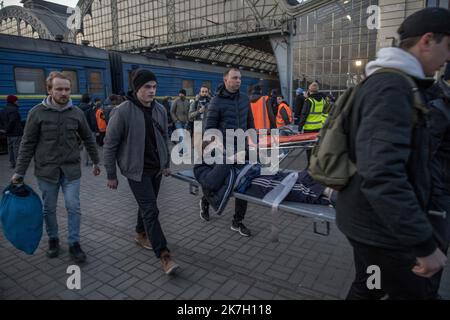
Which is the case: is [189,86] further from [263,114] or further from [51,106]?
[51,106]

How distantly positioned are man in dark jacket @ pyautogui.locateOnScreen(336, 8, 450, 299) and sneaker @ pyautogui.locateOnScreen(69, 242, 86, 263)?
2.89 m

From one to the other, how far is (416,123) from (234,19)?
3353cm

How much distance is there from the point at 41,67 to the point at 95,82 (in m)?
2.08

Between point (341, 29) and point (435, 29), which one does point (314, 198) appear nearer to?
point (435, 29)

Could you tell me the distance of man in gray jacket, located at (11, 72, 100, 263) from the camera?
3.24 m

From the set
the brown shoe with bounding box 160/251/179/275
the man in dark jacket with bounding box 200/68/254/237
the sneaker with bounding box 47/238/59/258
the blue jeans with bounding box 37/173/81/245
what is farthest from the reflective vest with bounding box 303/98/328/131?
the sneaker with bounding box 47/238/59/258

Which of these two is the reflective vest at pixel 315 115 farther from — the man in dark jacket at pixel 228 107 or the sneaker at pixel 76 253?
the sneaker at pixel 76 253

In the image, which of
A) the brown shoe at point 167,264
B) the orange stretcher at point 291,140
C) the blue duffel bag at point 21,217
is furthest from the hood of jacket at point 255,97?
the blue duffel bag at point 21,217

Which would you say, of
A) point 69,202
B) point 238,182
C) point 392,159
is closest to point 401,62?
point 392,159

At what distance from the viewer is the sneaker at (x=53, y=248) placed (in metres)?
3.50

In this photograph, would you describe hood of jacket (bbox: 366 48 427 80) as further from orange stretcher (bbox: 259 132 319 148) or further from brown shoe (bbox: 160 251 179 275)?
orange stretcher (bbox: 259 132 319 148)

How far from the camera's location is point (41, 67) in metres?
10.3

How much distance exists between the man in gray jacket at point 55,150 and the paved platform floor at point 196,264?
368 millimetres

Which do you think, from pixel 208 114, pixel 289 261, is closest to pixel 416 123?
pixel 289 261
